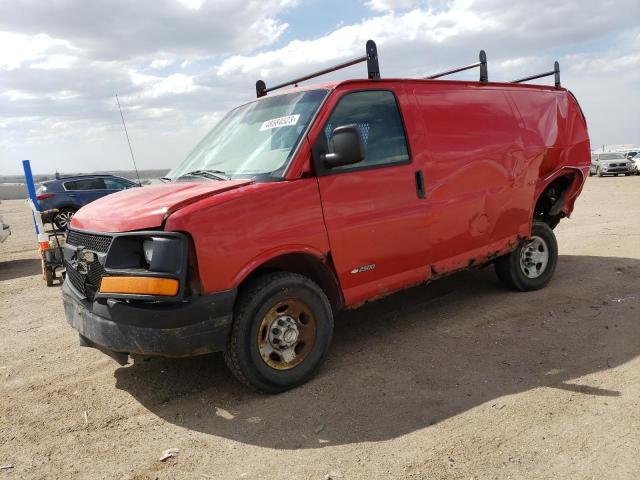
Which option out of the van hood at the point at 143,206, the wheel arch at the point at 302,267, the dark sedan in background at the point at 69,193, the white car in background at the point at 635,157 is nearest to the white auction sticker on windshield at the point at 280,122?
the van hood at the point at 143,206

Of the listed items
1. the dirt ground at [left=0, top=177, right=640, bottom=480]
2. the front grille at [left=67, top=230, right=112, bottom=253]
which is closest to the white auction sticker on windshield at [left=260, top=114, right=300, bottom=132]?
the front grille at [left=67, top=230, right=112, bottom=253]

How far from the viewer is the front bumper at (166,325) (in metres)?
3.19

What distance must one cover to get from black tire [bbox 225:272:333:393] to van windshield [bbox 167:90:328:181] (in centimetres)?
78

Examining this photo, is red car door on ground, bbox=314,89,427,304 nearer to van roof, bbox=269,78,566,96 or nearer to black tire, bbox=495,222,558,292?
van roof, bbox=269,78,566,96

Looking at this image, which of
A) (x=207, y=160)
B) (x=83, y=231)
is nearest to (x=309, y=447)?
(x=83, y=231)

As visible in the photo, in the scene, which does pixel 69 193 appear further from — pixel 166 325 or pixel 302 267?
pixel 166 325

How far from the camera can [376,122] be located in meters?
4.22

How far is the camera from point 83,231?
369 centimetres

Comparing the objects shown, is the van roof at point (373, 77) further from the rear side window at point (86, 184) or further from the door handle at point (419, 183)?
the rear side window at point (86, 184)

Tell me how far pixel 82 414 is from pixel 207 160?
84.1 inches

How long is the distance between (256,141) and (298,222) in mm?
871

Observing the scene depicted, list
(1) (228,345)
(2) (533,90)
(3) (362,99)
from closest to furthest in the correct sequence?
(1) (228,345), (3) (362,99), (2) (533,90)

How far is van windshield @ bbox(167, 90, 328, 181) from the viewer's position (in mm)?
3787

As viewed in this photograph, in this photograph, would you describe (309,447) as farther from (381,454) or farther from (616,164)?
(616,164)
